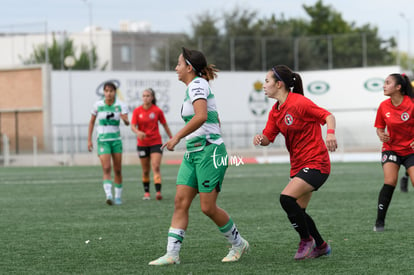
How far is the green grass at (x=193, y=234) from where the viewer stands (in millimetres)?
7137

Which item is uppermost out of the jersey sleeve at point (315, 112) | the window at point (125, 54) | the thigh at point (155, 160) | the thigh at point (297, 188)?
the window at point (125, 54)

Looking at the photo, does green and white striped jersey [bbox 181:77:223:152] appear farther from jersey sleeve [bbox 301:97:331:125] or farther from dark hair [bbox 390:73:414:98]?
dark hair [bbox 390:73:414:98]

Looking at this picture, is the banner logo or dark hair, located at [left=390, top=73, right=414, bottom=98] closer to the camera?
dark hair, located at [left=390, top=73, right=414, bottom=98]

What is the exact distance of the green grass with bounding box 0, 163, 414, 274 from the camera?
7.14 m

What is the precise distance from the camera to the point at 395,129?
9.51 meters

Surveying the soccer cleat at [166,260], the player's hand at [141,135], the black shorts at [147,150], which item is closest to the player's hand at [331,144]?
the soccer cleat at [166,260]

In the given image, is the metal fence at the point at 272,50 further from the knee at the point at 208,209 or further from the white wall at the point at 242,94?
the knee at the point at 208,209

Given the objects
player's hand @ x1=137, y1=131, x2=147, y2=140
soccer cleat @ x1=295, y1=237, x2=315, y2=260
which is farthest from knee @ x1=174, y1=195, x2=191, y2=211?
player's hand @ x1=137, y1=131, x2=147, y2=140

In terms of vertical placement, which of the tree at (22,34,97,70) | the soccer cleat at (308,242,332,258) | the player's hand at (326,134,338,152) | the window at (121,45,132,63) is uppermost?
the window at (121,45,132,63)

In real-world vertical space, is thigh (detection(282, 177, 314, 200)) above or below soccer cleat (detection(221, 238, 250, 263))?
above

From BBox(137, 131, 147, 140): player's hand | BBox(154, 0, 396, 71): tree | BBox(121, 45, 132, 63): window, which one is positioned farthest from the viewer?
BBox(121, 45, 132, 63): window

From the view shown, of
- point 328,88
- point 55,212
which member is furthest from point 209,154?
point 328,88

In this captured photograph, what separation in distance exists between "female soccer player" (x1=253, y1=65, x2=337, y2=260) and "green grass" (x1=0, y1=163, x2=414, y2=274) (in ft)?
1.03

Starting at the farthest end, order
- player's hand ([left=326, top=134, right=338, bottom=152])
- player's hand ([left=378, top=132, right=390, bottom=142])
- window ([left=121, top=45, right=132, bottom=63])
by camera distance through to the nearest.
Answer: window ([left=121, top=45, right=132, bottom=63]) < player's hand ([left=378, top=132, right=390, bottom=142]) < player's hand ([left=326, top=134, right=338, bottom=152])
